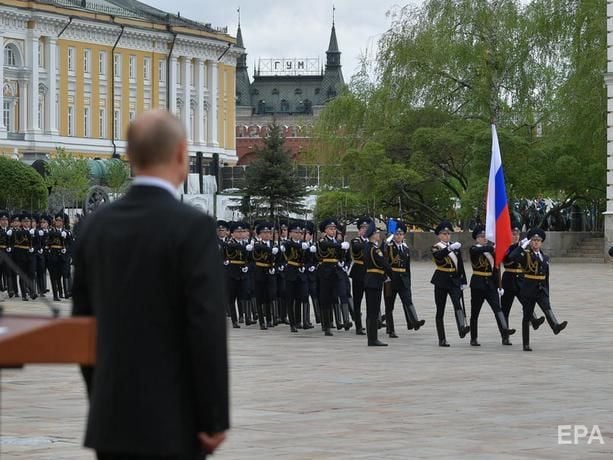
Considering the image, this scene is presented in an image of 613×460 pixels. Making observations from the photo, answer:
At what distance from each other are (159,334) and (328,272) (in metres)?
17.6

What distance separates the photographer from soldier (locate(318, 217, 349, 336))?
76.2 feet

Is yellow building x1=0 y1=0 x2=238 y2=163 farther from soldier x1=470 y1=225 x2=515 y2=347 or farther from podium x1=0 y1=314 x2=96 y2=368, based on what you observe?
podium x1=0 y1=314 x2=96 y2=368

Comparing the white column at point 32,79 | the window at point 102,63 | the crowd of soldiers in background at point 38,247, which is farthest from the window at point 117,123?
the crowd of soldiers in background at point 38,247

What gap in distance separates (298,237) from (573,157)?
30.6 meters

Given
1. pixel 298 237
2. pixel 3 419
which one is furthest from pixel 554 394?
pixel 298 237

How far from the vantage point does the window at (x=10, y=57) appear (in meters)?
104

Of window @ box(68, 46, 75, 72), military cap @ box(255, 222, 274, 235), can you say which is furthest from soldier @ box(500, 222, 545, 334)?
window @ box(68, 46, 75, 72)

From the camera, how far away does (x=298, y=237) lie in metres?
24.3

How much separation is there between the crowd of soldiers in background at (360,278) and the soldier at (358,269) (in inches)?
0.5

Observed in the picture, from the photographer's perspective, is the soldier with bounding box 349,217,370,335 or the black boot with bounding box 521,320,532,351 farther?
the soldier with bounding box 349,217,370,335

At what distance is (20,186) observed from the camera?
73812mm

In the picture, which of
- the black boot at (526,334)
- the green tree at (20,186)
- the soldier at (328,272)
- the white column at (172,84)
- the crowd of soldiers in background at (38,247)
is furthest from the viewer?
the white column at (172,84)

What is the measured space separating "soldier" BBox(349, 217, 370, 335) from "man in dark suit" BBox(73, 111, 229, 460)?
1700 centimetres

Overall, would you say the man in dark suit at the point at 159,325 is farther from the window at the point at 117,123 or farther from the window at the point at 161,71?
the window at the point at 161,71
